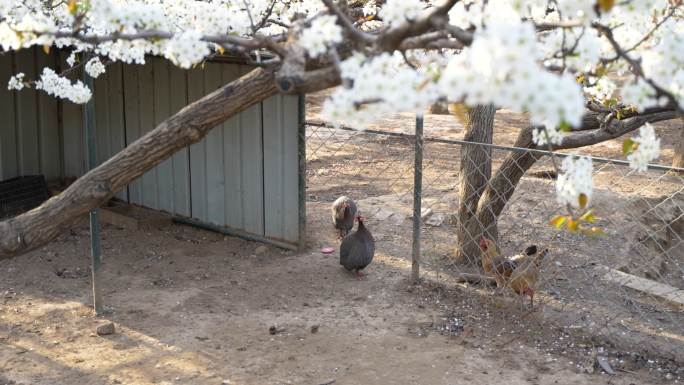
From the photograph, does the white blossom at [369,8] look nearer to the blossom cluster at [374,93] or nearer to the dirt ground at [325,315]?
the dirt ground at [325,315]

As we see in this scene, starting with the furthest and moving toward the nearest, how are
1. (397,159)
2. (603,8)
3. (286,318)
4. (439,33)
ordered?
(397,159)
(286,318)
(439,33)
(603,8)

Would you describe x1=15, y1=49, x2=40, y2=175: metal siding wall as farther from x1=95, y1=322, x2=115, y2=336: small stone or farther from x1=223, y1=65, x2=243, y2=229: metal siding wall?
x1=95, y1=322, x2=115, y2=336: small stone

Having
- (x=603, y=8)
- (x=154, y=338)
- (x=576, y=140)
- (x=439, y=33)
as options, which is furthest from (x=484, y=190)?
(x=603, y=8)

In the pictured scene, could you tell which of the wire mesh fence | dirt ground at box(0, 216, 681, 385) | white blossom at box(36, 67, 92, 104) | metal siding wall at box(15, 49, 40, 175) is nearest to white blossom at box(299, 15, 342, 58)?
white blossom at box(36, 67, 92, 104)

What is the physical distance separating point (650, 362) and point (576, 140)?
6.00 ft

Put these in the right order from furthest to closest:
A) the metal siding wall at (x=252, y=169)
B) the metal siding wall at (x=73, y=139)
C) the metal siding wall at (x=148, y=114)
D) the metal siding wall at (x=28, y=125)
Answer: the metal siding wall at (x=73, y=139), the metal siding wall at (x=28, y=125), the metal siding wall at (x=148, y=114), the metal siding wall at (x=252, y=169)

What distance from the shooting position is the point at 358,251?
6.81m

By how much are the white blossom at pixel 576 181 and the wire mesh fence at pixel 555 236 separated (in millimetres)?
2209

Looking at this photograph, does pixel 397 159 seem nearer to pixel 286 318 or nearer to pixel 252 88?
pixel 286 318

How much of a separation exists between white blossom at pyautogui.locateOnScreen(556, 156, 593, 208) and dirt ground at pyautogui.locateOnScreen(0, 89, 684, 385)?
2.15 metres

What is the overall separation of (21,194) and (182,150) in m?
2.02

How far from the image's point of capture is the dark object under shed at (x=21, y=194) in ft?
28.6

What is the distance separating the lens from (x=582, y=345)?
5539 mm

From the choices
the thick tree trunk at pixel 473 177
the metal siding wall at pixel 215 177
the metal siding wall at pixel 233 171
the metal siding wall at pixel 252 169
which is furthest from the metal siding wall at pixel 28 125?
the thick tree trunk at pixel 473 177
